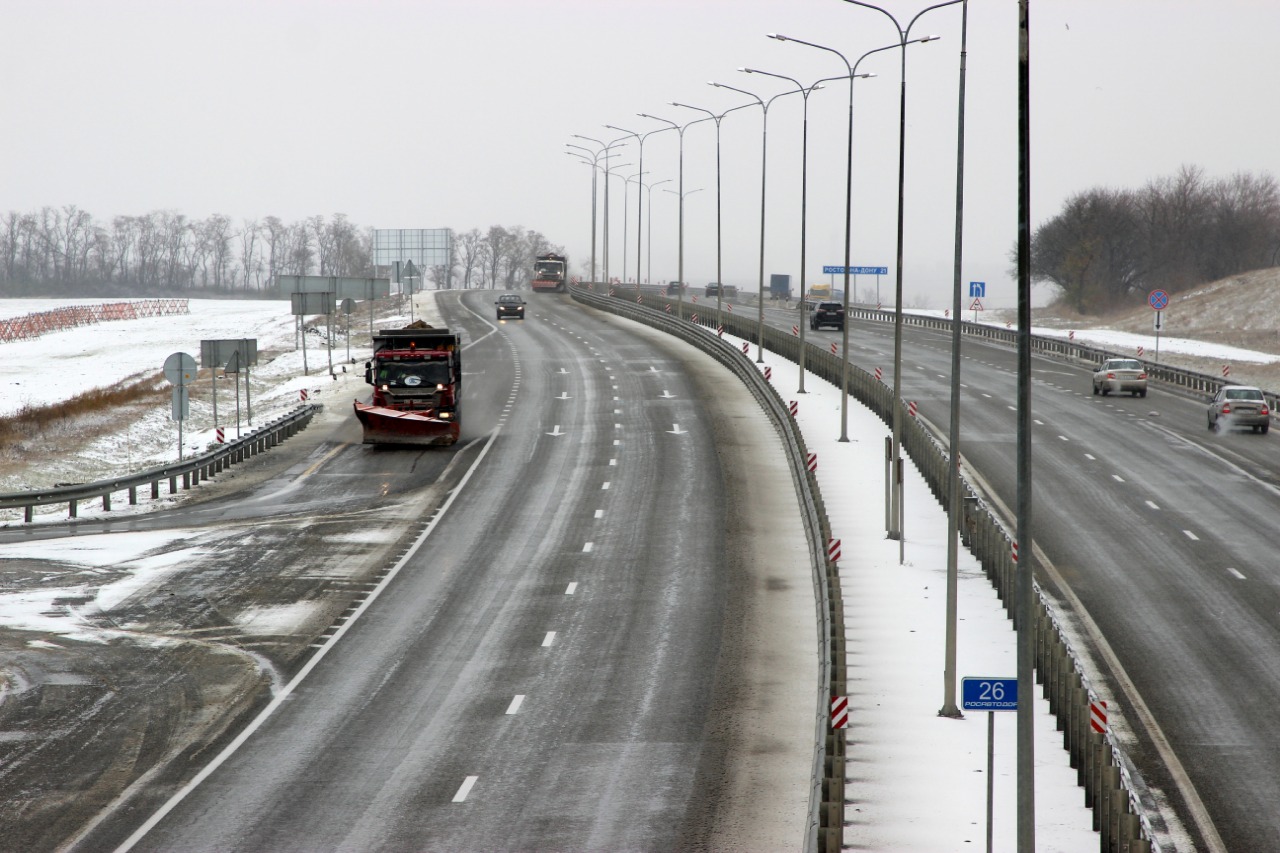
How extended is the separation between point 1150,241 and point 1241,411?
323 ft

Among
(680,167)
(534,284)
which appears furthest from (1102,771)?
(534,284)

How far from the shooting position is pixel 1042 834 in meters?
15.7

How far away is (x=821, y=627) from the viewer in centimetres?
2347

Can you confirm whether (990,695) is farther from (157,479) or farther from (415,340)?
(415,340)

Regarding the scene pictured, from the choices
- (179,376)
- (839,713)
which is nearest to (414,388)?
(179,376)

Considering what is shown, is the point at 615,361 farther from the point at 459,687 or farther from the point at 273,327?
the point at 273,327

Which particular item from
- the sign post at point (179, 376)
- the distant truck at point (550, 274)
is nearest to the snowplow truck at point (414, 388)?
the sign post at point (179, 376)

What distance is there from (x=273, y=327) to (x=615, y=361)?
5665 cm

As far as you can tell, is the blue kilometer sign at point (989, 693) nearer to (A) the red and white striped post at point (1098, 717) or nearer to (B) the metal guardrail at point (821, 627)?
(B) the metal guardrail at point (821, 627)

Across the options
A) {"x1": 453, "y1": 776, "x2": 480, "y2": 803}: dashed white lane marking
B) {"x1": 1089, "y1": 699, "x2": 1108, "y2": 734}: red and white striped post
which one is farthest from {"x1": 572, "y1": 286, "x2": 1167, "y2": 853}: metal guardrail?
{"x1": 453, "y1": 776, "x2": 480, "y2": 803}: dashed white lane marking

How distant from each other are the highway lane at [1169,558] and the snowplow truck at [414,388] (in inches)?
532

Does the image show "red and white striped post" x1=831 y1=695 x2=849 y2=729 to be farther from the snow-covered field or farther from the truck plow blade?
the truck plow blade

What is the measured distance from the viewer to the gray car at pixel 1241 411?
46281 millimetres

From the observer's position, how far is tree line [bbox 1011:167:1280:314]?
422ft
